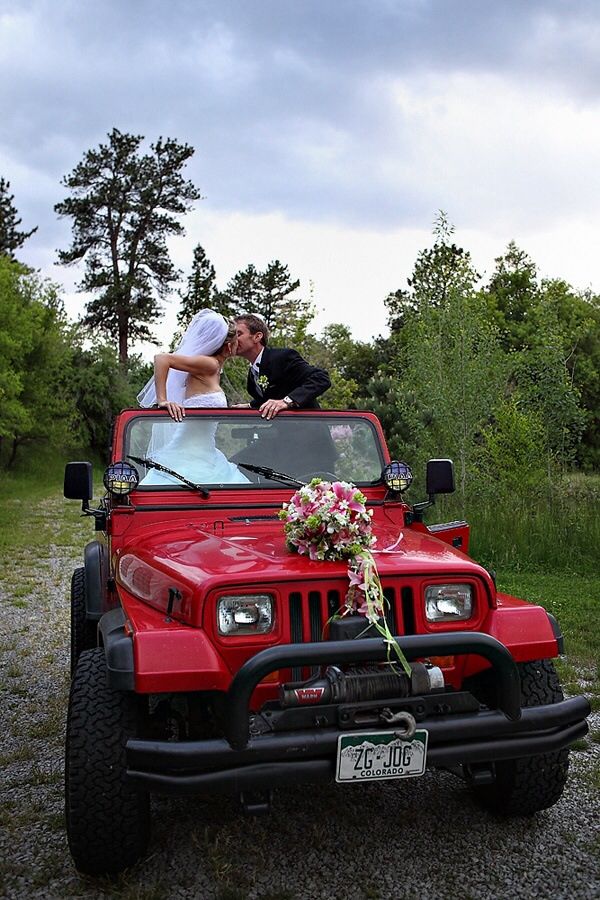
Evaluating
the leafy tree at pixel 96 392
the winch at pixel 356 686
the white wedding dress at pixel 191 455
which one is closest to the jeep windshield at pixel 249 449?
the white wedding dress at pixel 191 455

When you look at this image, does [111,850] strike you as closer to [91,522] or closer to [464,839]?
[464,839]

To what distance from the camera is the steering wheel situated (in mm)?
4590

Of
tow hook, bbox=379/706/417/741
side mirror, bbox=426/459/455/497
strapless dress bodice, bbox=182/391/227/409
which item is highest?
strapless dress bodice, bbox=182/391/227/409

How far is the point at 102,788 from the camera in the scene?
3.05 m

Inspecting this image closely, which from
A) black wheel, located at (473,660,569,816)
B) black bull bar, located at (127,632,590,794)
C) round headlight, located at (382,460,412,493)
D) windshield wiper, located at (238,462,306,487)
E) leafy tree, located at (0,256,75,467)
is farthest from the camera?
leafy tree, located at (0,256,75,467)

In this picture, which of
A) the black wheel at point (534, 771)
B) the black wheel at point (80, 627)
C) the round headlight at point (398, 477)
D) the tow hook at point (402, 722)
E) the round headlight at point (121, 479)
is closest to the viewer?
the tow hook at point (402, 722)

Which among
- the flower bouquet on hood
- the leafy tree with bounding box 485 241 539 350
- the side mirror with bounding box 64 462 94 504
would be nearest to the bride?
the side mirror with bounding box 64 462 94 504

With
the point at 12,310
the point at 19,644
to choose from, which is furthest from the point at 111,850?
the point at 12,310

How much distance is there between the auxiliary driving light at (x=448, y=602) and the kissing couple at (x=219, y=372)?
5.94ft

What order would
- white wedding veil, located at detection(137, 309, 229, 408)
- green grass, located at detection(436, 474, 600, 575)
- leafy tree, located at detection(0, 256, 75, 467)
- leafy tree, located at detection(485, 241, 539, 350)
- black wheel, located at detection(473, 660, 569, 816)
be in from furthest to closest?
leafy tree, located at detection(485, 241, 539, 350) → leafy tree, located at detection(0, 256, 75, 467) → green grass, located at detection(436, 474, 600, 575) → white wedding veil, located at detection(137, 309, 229, 408) → black wheel, located at detection(473, 660, 569, 816)

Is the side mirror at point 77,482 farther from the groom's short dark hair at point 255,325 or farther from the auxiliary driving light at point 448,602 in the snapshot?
the auxiliary driving light at point 448,602

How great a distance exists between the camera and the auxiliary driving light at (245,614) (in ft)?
10.3

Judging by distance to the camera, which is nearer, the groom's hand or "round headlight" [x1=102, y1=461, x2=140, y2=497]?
"round headlight" [x1=102, y1=461, x2=140, y2=497]

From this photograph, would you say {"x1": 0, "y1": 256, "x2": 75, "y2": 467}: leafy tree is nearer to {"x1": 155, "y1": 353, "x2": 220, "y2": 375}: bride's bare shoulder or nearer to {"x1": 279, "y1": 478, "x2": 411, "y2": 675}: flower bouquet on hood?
{"x1": 155, "y1": 353, "x2": 220, "y2": 375}: bride's bare shoulder
